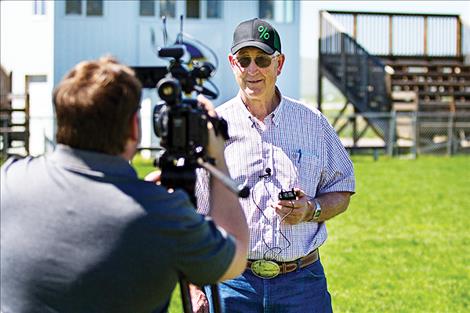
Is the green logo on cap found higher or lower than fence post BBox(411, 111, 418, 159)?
higher

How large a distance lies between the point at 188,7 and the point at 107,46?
2.90 metres

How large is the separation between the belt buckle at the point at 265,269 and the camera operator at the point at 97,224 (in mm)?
1505

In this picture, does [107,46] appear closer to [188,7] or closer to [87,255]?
[188,7]

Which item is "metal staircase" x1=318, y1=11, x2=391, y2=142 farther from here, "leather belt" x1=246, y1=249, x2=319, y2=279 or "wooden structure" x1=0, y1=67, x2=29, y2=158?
"leather belt" x1=246, y1=249, x2=319, y2=279

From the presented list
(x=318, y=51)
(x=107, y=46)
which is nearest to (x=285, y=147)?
(x=107, y=46)

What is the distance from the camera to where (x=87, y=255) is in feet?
9.94

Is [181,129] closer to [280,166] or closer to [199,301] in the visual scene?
[280,166]

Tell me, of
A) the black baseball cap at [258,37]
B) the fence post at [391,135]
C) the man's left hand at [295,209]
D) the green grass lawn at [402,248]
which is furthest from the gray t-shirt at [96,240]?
the fence post at [391,135]

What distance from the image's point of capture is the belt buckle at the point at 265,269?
15.2ft

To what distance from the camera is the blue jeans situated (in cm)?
462

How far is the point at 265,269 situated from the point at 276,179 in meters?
0.41

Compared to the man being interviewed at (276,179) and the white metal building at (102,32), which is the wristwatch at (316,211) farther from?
the white metal building at (102,32)

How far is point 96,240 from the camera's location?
9.91ft

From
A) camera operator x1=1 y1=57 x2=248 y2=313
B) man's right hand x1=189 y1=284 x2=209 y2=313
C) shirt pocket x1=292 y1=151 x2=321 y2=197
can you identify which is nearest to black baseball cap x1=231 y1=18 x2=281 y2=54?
shirt pocket x1=292 y1=151 x2=321 y2=197
